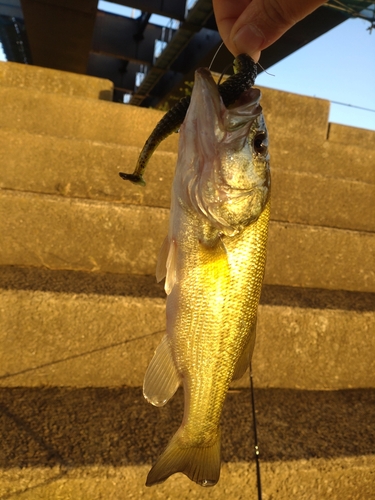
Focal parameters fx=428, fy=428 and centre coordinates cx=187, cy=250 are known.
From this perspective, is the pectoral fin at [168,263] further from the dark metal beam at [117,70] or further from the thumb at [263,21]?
the dark metal beam at [117,70]

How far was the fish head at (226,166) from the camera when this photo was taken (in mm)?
970

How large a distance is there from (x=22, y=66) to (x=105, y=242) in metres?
3.12

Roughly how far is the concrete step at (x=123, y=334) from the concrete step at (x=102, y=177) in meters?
0.65

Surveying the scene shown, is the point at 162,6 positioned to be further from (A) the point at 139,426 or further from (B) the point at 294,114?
(A) the point at 139,426

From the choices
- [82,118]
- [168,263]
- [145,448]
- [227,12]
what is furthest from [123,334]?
[82,118]

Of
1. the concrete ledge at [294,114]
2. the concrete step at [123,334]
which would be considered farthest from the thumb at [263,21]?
the concrete ledge at [294,114]

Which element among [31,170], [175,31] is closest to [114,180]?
[31,170]

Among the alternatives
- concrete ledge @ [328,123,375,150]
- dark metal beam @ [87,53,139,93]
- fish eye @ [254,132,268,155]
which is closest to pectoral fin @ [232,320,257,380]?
fish eye @ [254,132,268,155]

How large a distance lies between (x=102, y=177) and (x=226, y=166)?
5.95 ft

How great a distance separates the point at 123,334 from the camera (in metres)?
1.97

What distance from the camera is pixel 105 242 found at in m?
2.33

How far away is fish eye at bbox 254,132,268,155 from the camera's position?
1.04m

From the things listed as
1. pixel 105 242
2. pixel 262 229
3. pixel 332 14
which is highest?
pixel 332 14

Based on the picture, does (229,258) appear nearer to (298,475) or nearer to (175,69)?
(298,475)
